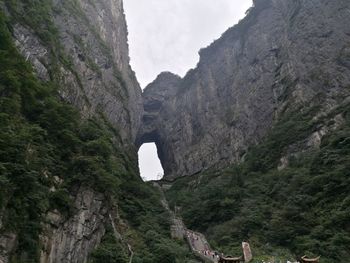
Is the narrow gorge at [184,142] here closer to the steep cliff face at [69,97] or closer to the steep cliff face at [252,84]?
the steep cliff face at [69,97]

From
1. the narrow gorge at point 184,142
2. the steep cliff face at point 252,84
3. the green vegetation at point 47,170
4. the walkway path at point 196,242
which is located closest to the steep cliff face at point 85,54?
the narrow gorge at point 184,142

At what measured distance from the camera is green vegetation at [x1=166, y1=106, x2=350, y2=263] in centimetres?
2297

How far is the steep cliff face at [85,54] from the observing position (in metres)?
32.2

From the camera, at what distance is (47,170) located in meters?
20.5

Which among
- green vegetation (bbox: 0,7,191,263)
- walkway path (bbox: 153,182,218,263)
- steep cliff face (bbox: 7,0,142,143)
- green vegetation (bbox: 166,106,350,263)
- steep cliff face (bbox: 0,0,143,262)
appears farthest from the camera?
steep cliff face (bbox: 7,0,142,143)

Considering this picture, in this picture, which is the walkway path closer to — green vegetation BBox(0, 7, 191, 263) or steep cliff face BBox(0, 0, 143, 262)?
green vegetation BBox(0, 7, 191, 263)

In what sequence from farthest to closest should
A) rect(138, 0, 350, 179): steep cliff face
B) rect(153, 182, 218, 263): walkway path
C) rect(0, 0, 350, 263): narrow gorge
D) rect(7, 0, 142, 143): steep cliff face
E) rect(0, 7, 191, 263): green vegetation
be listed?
1. rect(138, 0, 350, 179): steep cliff face
2. rect(7, 0, 142, 143): steep cliff face
3. rect(153, 182, 218, 263): walkway path
4. rect(0, 0, 350, 263): narrow gorge
5. rect(0, 7, 191, 263): green vegetation

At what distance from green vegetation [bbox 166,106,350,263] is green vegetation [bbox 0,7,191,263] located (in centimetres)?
537

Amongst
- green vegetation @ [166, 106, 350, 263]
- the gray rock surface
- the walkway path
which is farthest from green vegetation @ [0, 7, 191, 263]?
green vegetation @ [166, 106, 350, 263]

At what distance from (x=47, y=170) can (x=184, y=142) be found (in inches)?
1814

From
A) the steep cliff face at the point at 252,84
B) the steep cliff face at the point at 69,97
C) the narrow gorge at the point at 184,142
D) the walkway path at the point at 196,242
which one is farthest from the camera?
the steep cliff face at the point at 252,84

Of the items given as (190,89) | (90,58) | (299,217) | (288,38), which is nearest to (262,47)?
(288,38)

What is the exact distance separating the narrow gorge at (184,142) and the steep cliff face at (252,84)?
220 mm

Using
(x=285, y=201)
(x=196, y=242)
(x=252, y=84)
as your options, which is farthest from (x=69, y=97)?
(x=252, y=84)
